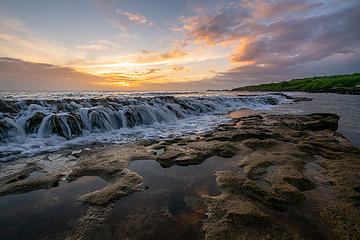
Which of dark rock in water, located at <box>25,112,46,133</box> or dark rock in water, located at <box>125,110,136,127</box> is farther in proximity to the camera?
dark rock in water, located at <box>125,110,136,127</box>

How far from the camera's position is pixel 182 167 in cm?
358

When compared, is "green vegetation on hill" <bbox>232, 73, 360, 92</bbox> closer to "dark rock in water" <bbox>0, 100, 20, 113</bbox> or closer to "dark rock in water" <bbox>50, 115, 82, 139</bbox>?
"dark rock in water" <bbox>50, 115, 82, 139</bbox>

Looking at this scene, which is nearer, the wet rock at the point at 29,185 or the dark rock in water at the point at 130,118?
the wet rock at the point at 29,185

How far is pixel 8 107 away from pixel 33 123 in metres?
2.54

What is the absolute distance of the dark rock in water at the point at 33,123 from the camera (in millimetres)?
6508

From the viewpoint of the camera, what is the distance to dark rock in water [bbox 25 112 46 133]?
6.51 m

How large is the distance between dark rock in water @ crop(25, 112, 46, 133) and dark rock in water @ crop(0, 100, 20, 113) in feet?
6.48

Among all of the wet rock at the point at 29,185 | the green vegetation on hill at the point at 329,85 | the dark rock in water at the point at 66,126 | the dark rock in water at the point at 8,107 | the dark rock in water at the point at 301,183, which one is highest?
the green vegetation on hill at the point at 329,85

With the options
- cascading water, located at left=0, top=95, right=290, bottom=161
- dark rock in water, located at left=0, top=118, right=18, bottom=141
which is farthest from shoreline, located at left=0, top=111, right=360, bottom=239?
dark rock in water, located at left=0, top=118, right=18, bottom=141

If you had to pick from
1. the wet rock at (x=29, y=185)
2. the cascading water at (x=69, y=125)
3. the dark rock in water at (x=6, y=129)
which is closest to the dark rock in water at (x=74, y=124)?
the cascading water at (x=69, y=125)

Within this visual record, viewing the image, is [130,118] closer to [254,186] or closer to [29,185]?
[29,185]

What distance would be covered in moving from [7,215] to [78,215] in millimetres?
1007

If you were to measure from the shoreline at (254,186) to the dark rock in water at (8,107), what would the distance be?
5845 millimetres

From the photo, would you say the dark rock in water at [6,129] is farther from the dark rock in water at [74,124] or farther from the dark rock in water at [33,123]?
the dark rock in water at [74,124]
